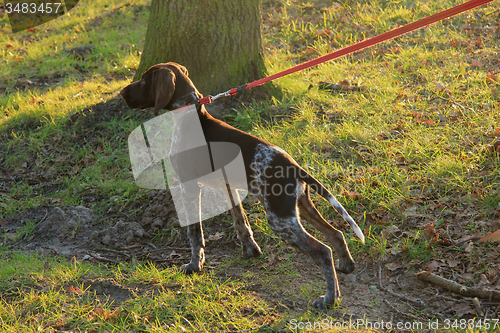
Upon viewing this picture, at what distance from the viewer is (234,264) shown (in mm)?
4059

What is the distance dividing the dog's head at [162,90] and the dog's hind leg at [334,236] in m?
1.54

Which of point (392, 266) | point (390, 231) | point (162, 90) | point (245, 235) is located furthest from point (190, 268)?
point (390, 231)

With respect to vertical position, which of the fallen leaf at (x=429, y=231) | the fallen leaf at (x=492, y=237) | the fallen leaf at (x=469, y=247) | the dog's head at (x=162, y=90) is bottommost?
the fallen leaf at (x=469, y=247)

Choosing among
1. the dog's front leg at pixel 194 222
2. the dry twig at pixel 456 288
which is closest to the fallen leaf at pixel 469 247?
the dry twig at pixel 456 288

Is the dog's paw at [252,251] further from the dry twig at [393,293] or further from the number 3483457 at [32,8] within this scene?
the number 3483457 at [32,8]

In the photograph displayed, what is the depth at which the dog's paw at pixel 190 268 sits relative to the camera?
388 cm

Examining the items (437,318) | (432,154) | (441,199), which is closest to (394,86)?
(432,154)

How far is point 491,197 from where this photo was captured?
389 cm

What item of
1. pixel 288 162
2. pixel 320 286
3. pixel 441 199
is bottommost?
pixel 320 286

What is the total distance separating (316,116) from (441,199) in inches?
89.4

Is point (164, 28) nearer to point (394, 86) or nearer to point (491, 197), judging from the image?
point (394, 86)

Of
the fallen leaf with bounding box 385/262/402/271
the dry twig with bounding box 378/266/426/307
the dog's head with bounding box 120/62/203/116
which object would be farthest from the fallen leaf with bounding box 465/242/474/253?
the dog's head with bounding box 120/62/203/116

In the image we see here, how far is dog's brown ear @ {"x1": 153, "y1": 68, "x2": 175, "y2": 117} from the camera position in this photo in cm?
396

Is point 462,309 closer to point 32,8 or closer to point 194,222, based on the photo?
point 194,222
